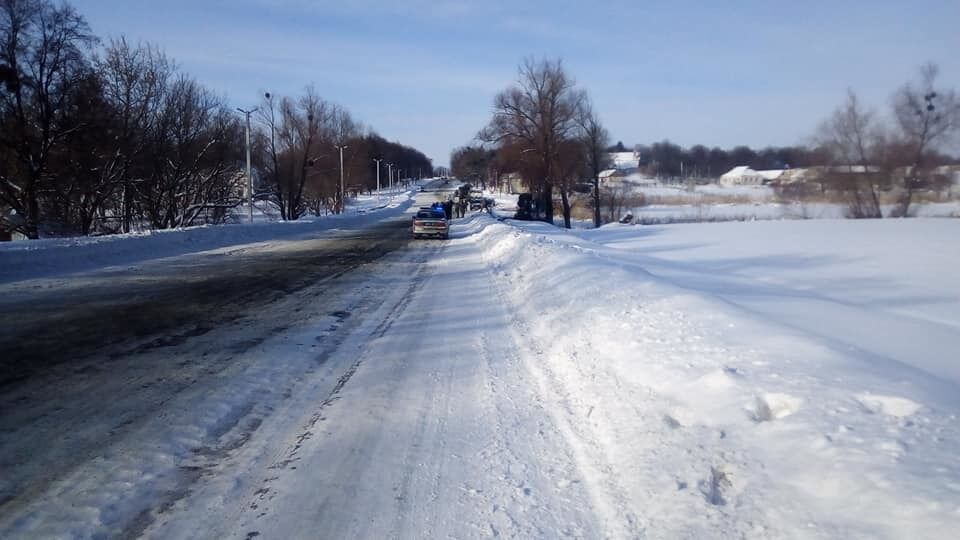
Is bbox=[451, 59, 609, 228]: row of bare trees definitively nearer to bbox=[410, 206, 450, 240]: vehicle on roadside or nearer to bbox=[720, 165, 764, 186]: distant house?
bbox=[410, 206, 450, 240]: vehicle on roadside

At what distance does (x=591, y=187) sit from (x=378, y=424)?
52.8m

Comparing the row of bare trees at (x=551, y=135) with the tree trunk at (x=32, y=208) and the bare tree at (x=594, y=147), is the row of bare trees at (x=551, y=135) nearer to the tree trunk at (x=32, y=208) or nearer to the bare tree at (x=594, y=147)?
the bare tree at (x=594, y=147)

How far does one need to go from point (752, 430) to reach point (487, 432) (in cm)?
217

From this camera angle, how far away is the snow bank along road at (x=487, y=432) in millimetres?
3945

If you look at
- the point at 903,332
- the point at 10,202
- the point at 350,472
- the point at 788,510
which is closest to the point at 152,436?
the point at 350,472

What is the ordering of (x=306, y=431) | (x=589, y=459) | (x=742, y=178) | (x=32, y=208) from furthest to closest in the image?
(x=742, y=178), (x=32, y=208), (x=306, y=431), (x=589, y=459)

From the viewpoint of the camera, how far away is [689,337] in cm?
757

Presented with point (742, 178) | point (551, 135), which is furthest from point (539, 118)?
point (742, 178)

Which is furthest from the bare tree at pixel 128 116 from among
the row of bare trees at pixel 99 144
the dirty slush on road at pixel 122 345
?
the dirty slush on road at pixel 122 345

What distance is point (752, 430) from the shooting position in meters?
4.81

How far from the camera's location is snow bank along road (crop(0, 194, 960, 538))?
12.9 ft

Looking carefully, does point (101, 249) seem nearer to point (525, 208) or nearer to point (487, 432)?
point (487, 432)

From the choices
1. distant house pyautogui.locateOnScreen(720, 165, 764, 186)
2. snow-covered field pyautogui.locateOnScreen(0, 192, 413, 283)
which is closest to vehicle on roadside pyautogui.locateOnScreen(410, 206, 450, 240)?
snow-covered field pyautogui.locateOnScreen(0, 192, 413, 283)

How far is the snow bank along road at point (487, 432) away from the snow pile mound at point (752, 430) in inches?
0.8
